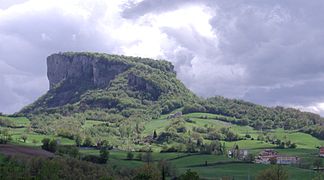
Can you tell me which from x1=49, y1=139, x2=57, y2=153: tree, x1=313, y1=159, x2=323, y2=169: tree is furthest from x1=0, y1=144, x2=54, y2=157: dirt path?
x1=313, y1=159, x2=323, y2=169: tree

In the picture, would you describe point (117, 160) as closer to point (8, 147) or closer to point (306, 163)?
point (8, 147)

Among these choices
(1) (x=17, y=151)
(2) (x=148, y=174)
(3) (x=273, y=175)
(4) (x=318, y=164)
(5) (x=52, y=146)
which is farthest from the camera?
(4) (x=318, y=164)

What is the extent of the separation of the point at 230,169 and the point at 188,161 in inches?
716

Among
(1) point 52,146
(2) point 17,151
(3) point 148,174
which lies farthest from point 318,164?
(2) point 17,151

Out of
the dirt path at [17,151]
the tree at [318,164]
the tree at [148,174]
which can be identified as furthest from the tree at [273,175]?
the dirt path at [17,151]

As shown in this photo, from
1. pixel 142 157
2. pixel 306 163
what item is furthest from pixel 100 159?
pixel 306 163

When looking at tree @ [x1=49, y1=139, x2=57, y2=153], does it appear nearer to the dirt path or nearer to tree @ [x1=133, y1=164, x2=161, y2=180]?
the dirt path

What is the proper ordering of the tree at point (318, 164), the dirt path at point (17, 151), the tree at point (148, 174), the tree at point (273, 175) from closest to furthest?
the tree at point (148, 174), the tree at point (273, 175), the dirt path at point (17, 151), the tree at point (318, 164)

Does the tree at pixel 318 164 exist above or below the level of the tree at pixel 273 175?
above

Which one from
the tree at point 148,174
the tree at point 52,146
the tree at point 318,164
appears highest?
the tree at point 52,146

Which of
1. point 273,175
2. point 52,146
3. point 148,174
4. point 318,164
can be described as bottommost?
point 148,174

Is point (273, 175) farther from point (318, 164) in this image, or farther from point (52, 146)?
point (52, 146)

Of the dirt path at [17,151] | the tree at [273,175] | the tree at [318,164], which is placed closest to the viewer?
the tree at [273,175]

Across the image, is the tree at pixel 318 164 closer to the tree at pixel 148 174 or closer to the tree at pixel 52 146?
the tree at pixel 148 174
